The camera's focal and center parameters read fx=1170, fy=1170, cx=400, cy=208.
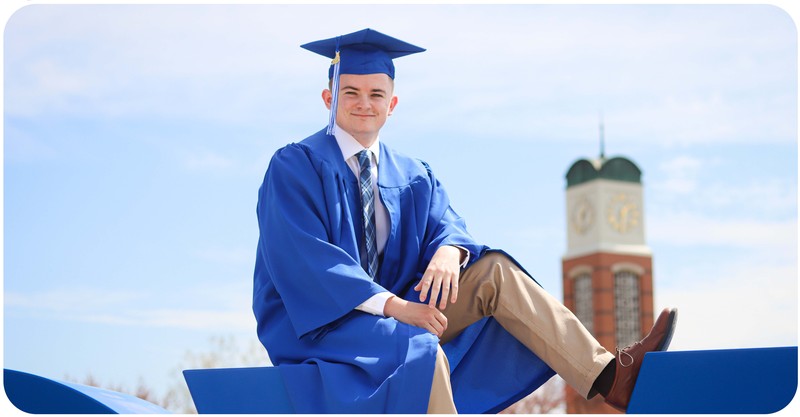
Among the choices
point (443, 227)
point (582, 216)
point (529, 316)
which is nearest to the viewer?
point (529, 316)

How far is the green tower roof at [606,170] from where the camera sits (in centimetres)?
3978

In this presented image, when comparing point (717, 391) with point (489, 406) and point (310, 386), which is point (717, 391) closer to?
point (489, 406)

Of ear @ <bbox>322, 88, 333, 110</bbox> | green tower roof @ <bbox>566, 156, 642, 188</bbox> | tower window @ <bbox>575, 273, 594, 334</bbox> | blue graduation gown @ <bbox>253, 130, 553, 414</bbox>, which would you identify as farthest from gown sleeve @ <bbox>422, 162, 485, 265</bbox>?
Answer: green tower roof @ <bbox>566, 156, 642, 188</bbox>

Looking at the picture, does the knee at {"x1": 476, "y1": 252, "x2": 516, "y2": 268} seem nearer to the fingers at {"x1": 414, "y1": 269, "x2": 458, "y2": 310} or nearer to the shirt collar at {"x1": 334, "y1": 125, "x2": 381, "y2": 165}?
the fingers at {"x1": 414, "y1": 269, "x2": 458, "y2": 310}

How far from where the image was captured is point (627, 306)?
38.6 meters

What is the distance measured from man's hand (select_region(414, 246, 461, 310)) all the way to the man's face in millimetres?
540

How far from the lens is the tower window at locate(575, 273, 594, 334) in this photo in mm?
38125

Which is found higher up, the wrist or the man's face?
the man's face

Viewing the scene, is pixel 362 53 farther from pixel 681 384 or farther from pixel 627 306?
pixel 627 306

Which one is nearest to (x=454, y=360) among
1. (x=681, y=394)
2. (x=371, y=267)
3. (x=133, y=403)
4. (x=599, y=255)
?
(x=371, y=267)

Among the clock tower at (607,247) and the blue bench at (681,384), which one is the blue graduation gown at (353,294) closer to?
the blue bench at (681,384)

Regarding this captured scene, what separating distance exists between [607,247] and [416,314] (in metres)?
37.4

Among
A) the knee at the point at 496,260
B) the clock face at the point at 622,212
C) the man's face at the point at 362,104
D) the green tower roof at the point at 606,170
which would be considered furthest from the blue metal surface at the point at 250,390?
the clock face at the point at 622,212

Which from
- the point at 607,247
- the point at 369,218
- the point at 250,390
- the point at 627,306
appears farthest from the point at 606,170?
the point at 250,390
